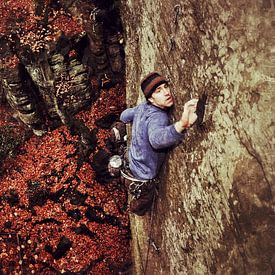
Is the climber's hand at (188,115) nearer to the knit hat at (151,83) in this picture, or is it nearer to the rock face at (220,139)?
the rock face at (220,139)

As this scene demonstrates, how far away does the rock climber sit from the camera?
202 inches

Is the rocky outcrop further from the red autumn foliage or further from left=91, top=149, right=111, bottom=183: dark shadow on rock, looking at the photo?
left=91, top=149, right=111, bottom=183: dark shadow on rock

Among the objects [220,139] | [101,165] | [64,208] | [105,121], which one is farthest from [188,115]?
[64,208]

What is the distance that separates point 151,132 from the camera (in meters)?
5.63

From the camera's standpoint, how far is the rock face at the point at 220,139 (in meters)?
4.29

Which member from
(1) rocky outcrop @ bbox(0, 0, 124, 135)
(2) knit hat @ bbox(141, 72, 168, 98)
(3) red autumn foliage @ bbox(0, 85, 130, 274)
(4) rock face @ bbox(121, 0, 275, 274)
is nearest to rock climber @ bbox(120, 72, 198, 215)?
(2) knit hat @ bbox(141, 72, 168, 98)

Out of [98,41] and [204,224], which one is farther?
[98,41]

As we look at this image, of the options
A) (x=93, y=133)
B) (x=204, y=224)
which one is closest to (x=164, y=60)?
(x=204, y=224)

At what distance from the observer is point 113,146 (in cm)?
1266

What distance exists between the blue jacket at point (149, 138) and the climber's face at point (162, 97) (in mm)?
100

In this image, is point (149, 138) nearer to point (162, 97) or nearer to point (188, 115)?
point (162, 97)

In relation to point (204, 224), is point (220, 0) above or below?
above

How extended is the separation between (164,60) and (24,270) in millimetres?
9053

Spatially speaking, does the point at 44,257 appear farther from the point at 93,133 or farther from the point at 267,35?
the point at 267,35
